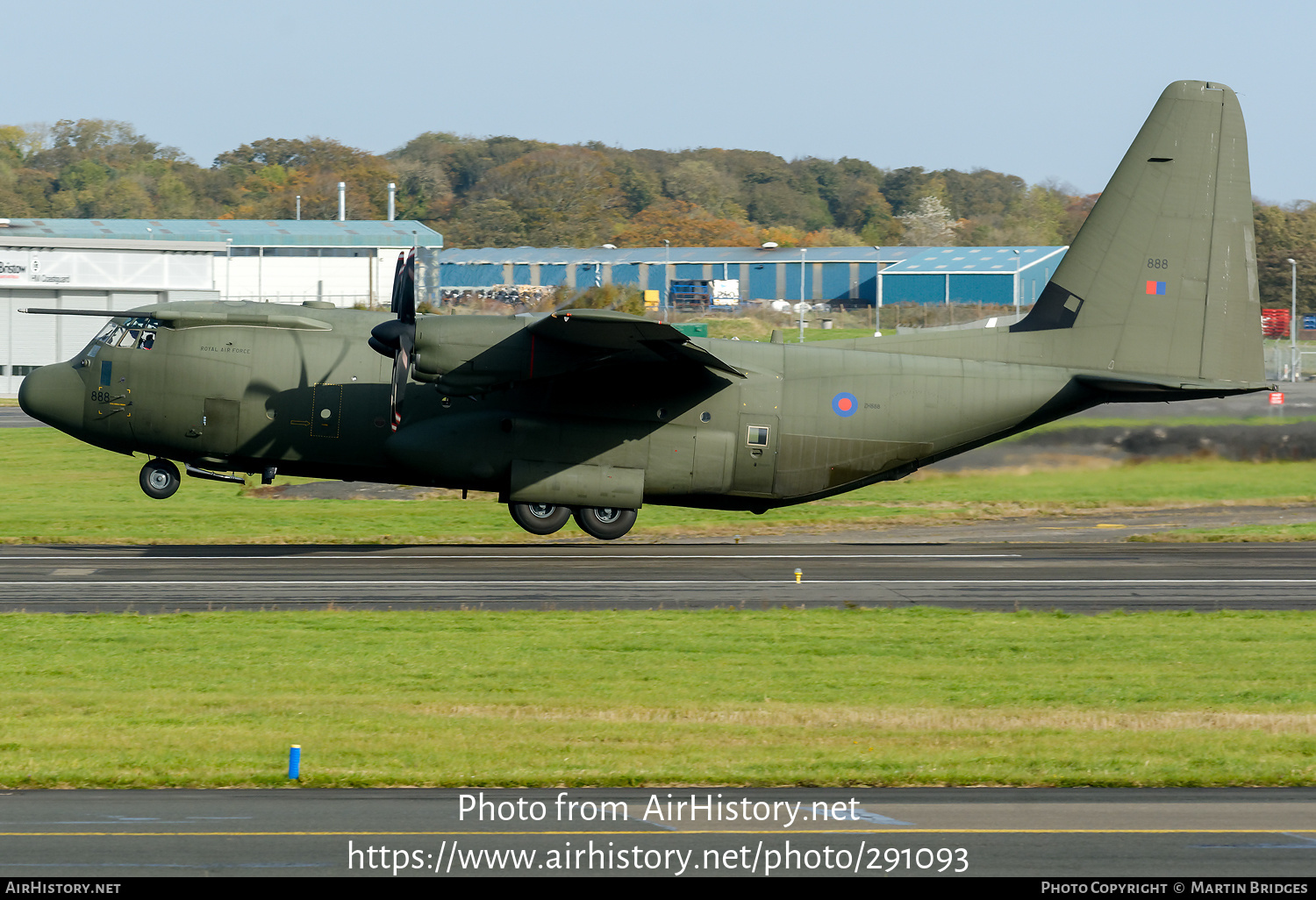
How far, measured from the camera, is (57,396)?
27391mm

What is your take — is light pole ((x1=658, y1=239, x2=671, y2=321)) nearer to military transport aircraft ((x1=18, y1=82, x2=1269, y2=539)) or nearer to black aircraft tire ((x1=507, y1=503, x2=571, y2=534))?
black aircraft tire ((x1=507, y1=503, x2=571, y2=534))

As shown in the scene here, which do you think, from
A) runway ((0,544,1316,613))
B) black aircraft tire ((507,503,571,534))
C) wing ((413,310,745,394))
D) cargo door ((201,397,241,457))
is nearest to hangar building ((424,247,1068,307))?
black aircraft tire ((507,503,571,534))

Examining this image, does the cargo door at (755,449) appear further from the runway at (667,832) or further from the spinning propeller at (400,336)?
the runway at (667,832)

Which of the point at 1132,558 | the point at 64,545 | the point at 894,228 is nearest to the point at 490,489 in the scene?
the point at 64,545

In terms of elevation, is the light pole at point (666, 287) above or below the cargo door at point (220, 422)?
above

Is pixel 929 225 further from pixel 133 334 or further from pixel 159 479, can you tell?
pixel 159 479

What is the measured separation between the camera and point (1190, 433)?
36.4m

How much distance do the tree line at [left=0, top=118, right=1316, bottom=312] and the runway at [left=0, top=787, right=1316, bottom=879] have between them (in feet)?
370

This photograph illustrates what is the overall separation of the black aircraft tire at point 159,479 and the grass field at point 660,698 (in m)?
7.09

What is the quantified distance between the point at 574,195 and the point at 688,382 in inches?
4242

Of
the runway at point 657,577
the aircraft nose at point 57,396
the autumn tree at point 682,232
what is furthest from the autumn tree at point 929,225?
the aircraft nose at point 57,396

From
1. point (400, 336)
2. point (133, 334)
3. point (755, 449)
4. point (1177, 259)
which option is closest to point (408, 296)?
point (400, 336)

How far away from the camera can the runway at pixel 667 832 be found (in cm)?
932

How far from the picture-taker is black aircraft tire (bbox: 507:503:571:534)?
97.0 ft
